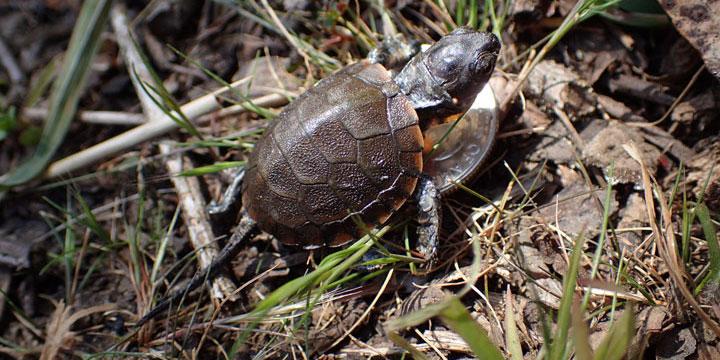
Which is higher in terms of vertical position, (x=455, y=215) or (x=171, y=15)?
(x=171, y=15)

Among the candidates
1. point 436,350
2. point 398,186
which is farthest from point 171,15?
point 436,350

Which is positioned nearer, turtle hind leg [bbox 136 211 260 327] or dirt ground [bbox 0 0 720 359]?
dirt ground [bbox 0 0 720 359]

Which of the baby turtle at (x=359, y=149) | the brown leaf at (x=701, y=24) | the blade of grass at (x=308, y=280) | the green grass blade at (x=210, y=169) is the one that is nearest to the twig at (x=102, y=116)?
the green grass blade at (x=210, y=169)

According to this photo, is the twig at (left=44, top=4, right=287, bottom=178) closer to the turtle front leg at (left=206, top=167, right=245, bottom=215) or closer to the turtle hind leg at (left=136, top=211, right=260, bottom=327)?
the turtle front leg at (left=206, top=167, right=245, bottom=215)

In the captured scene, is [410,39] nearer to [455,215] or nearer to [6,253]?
[455,215]

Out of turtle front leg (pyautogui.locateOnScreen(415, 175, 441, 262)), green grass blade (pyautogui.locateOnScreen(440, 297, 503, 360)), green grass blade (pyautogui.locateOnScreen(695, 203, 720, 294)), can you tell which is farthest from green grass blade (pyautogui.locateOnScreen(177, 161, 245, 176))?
green grass blade (pyautogui.locateOnScreen(695, 203, 720, 294))

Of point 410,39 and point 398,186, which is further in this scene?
point 410,39
